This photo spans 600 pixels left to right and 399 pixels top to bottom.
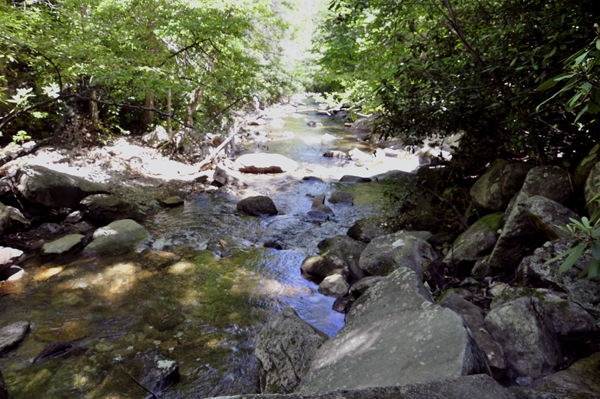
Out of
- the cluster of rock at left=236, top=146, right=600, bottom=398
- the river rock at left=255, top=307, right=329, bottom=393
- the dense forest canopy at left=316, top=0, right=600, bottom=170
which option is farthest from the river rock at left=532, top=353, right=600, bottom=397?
the dense forest canopy at left=316, top=0, right=600, bottom=170

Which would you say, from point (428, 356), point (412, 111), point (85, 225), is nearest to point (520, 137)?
point (412, 111)

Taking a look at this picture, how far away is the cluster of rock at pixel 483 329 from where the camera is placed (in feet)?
5.80

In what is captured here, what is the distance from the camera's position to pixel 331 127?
2333 cm

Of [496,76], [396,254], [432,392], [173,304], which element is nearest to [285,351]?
[432,392]

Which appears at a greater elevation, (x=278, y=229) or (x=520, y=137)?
(x=520, y=137)

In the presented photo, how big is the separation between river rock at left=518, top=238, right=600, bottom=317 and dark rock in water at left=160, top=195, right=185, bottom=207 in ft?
24.3

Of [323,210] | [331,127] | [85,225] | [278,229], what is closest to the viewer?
[85,225]

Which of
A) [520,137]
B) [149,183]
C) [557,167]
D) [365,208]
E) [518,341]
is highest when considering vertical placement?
[520,137]

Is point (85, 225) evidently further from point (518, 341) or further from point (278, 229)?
point (518, 341)

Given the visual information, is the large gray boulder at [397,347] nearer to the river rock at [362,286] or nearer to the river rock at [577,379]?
the river rock at [577,379]

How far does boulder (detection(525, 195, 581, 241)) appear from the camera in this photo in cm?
273

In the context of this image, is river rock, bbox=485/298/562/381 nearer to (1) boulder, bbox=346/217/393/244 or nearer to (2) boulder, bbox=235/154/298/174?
(1) boulder, bbox=346/217/393/244

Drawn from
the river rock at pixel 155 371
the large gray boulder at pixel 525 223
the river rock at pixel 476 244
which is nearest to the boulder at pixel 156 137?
the river rock at pixel 155 371

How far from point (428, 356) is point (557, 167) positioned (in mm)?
2746
